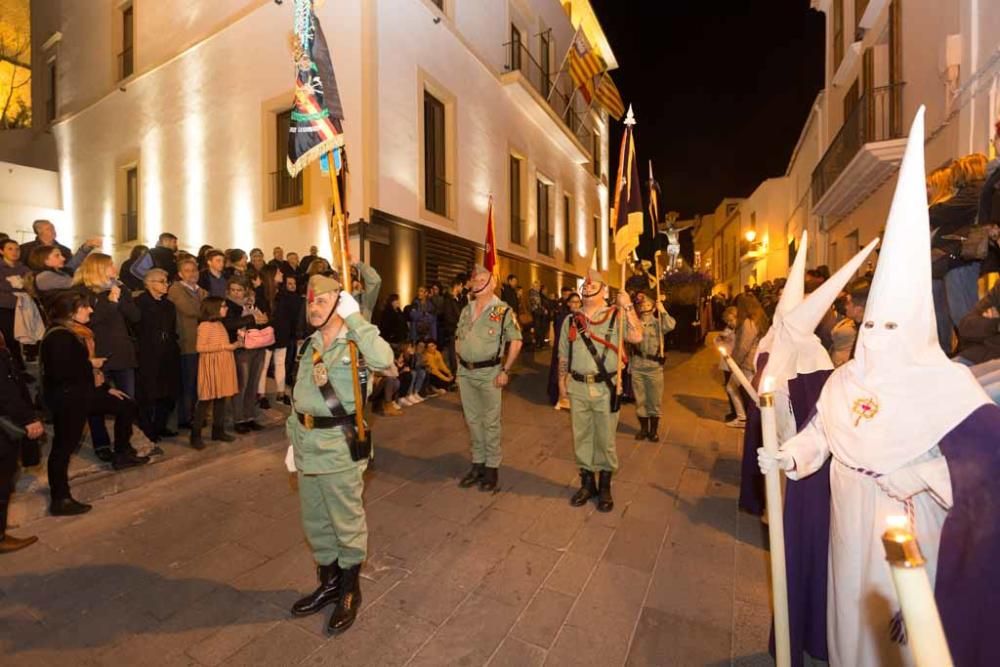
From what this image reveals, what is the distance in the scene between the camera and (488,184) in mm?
14812

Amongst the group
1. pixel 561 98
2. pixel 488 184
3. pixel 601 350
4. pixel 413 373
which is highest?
pixel 561 98

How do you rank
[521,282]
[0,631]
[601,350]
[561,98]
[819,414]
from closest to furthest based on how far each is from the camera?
[819,414] < [0,631] < [601,350] < [521,282] < [561,98]

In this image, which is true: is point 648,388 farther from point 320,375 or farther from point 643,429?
point 320,375

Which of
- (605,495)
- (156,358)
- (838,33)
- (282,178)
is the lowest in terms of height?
(605,495)

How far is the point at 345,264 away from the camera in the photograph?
3.49 meters

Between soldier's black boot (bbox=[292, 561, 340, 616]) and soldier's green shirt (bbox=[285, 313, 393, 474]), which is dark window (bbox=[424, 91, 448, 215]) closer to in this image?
soldier's green shirt (bbox=[285, 313, 393, 474])

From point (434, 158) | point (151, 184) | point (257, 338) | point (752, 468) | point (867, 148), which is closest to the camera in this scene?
point (752, 468)

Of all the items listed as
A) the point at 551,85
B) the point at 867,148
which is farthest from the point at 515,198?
the point at 867,148

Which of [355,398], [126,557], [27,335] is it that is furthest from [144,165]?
[355,398]

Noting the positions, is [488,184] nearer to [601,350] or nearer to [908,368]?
[601,350]

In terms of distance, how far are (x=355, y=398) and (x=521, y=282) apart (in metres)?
14.0

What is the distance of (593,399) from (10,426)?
4.49 metres

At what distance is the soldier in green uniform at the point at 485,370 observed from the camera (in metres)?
4.91

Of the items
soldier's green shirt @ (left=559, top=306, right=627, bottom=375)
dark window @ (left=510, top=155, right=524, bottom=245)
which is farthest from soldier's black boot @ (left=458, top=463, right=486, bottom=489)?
dark window @ (left=510, top=155, right=524, bottom=245)
